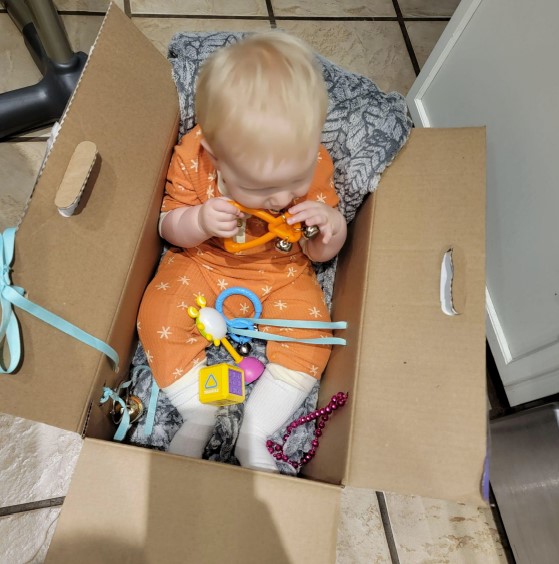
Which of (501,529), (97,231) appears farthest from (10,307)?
(501,529)

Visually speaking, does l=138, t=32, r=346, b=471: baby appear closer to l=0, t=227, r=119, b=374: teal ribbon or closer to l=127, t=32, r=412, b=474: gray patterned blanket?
l=127, t=32, r=412, b=474: gray patterned blanket

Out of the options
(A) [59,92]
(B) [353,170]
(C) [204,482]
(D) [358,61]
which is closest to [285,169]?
(B) [353,170]

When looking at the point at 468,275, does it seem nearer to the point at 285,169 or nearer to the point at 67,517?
the point at 285,169

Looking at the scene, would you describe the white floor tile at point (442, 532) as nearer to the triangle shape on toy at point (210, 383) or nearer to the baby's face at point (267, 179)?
the triangle shape on toy at point (210, 383)

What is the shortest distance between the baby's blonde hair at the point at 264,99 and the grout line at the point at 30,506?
0.58 m

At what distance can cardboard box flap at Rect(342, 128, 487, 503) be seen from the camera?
1.72 feet

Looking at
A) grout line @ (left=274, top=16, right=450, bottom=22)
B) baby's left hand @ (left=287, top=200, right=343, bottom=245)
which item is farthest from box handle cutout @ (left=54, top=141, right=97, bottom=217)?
grout line @ (left=274, top=16, right=450, bottom=22)

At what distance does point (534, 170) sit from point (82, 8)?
103 centimetres

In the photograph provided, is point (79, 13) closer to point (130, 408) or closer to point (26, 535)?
point (130, 408)

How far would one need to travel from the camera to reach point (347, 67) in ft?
3.89

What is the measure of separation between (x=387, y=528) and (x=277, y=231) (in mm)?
492

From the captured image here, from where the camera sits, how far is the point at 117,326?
1.98 feet

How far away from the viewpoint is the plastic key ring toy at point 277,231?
615 mm

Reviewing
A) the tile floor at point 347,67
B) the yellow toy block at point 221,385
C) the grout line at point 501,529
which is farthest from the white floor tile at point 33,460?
the grout line at point 501,529
